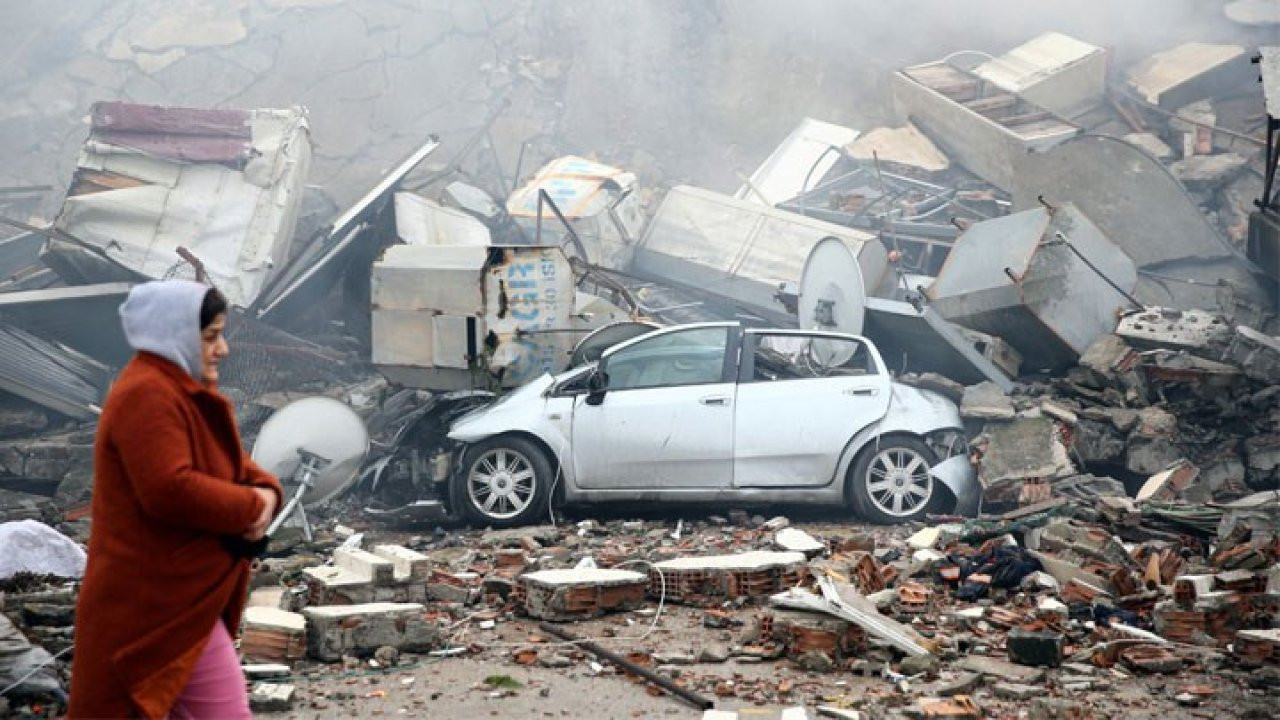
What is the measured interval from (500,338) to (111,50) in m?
13.7

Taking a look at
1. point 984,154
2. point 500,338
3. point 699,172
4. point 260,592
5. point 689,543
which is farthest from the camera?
point 699,172

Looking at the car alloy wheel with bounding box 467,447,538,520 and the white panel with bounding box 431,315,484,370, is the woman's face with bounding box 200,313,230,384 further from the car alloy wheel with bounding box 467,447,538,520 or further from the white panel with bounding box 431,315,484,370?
the white panel with bounding box 431,315,484,370

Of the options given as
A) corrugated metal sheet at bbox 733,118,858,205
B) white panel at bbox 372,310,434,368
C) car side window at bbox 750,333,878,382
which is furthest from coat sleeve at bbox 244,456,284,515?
corrugated metal sheet at bbox 733,118,858,205

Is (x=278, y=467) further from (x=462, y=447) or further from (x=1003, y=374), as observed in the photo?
(x=1003, y=374)

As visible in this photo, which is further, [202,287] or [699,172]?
[699,172]

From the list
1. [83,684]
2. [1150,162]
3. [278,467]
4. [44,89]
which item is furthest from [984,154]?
[83,684]

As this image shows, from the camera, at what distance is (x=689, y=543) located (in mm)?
10328

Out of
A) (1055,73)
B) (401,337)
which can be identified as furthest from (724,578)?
(1055,73)

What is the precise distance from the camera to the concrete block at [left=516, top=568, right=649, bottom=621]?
7.95 m

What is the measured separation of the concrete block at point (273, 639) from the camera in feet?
22.9

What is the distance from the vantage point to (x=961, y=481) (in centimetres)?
1116

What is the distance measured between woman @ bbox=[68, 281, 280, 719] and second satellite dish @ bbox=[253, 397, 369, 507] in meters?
7.44

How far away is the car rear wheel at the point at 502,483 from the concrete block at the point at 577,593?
2845mm

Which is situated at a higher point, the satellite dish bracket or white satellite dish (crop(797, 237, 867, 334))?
white satellite dish (crop(797, 237, 867, 334))
